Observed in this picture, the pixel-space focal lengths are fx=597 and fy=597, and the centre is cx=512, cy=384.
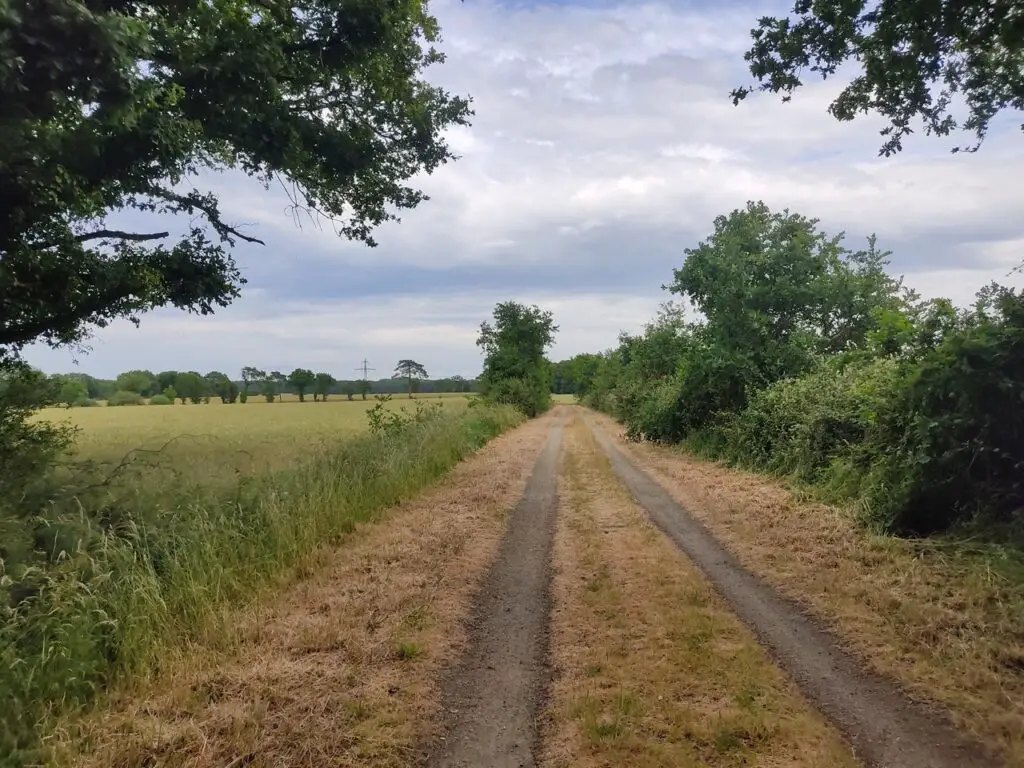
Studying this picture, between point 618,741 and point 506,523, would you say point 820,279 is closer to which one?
Result: point 506,523

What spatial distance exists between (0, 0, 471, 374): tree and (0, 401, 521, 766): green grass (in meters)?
3.39

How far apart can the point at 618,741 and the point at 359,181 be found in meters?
10.5

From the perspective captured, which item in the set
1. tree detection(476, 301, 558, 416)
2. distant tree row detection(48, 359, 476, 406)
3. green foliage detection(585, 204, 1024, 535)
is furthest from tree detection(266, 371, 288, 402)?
green foliage detection(585, 204, 1024, 535)

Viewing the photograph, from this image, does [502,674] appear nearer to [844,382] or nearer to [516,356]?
[844,382]

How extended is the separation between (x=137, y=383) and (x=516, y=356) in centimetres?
3815

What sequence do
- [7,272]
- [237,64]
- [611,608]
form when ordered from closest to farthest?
[611,608]
[237,64]
[7,272]

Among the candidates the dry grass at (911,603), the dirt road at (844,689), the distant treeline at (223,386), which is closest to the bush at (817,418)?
the dry grass at (911,603)

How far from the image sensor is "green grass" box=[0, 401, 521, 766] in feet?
12.6

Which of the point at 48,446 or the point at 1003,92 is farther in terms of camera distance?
the point at 48,446

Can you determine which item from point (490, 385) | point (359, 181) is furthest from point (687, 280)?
point (490, 385)

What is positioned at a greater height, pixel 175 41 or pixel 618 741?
pixel 175 41

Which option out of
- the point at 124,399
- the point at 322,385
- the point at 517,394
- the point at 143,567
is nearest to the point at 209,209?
the point at 143,567

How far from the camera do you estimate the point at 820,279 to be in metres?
16.1

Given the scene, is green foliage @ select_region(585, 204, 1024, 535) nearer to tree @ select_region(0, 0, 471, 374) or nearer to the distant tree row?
tree @ select_region(0, 0, 471, 374)
